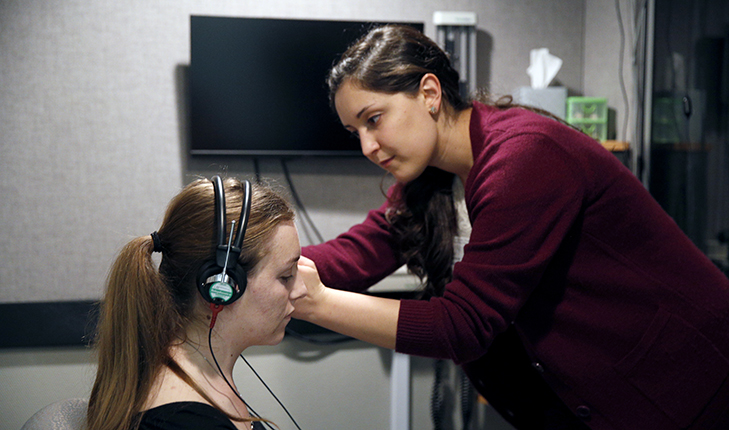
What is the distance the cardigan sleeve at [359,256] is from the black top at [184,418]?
17.5 inches

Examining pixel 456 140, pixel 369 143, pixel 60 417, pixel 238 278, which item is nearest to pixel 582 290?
pixel 456 140

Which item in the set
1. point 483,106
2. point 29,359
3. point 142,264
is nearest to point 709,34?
point 483,106

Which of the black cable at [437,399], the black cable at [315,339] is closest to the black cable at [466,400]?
the black cable at [437,399]

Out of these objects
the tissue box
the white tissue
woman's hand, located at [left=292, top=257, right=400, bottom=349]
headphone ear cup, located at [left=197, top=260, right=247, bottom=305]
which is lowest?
woman's hand, located at [left=292, top=257, right=400, bottom=349]

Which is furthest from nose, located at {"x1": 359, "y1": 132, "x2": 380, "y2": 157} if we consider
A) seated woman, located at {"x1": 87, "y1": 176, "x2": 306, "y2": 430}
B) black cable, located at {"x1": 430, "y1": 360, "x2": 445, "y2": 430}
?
black cable, located at {"x1": 430, "y1": 360, "x2": 445, "y2": 430}

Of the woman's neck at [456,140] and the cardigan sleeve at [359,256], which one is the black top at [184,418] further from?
the woman's neck at [456,140]

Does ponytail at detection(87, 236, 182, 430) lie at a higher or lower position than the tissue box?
lower

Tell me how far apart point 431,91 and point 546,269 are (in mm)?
407

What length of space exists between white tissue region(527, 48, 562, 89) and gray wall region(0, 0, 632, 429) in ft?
0.80

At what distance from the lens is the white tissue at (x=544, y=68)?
2.17 m

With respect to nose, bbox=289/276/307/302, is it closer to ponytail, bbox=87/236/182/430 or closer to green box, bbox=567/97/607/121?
ponytail, bbox=87/236/182/430

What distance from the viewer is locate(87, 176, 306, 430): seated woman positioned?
0.75 metres

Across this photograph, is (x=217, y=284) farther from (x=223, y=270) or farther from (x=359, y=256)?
(x=359, y=256)

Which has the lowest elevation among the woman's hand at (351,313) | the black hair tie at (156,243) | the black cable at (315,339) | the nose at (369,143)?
the black cable at (315,339)
